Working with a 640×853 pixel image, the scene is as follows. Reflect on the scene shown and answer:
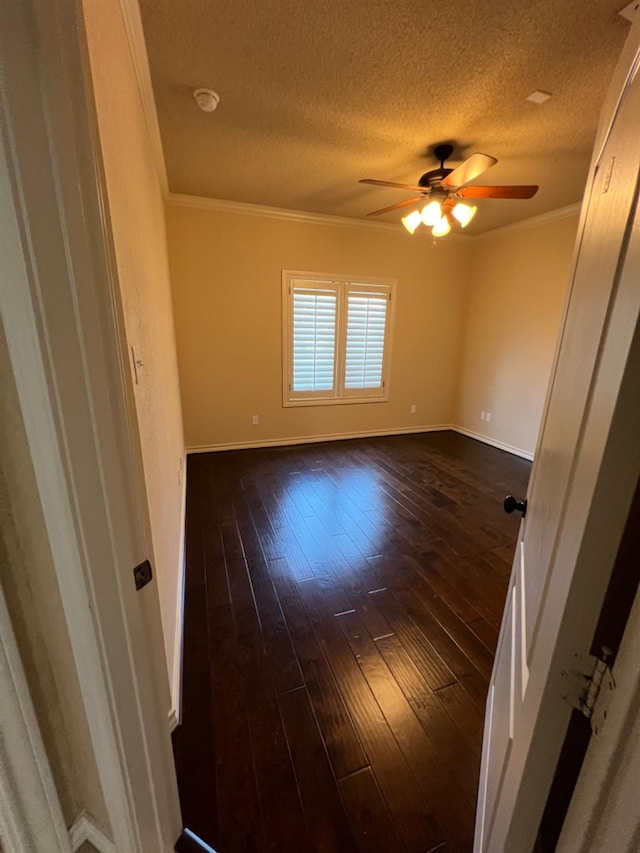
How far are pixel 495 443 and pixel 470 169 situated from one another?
3.39 metres

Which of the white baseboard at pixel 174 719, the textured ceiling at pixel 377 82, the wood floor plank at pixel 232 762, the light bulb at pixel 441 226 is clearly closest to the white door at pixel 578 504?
the wood floor plank at pixel 232 762

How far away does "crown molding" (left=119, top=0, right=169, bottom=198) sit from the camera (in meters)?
1.31

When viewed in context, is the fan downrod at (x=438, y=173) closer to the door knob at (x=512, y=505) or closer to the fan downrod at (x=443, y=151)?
the fan downrod at (x=443, y=151)

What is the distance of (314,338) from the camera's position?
4.18 meters

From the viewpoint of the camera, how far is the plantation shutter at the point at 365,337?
4.28 meters

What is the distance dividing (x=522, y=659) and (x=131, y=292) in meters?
1.52

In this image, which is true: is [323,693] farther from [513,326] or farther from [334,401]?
[513,326]

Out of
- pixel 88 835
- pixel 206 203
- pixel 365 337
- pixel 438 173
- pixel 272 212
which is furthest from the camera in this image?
pixel 365 337

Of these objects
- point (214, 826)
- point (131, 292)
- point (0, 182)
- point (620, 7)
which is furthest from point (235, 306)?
point (214, 826)

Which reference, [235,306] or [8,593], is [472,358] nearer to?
[235,306]

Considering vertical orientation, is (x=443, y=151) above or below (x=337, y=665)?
above

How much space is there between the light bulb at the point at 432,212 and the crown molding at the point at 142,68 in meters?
1.76

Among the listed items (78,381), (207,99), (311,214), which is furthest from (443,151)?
(78,381)

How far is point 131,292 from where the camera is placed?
116cm
